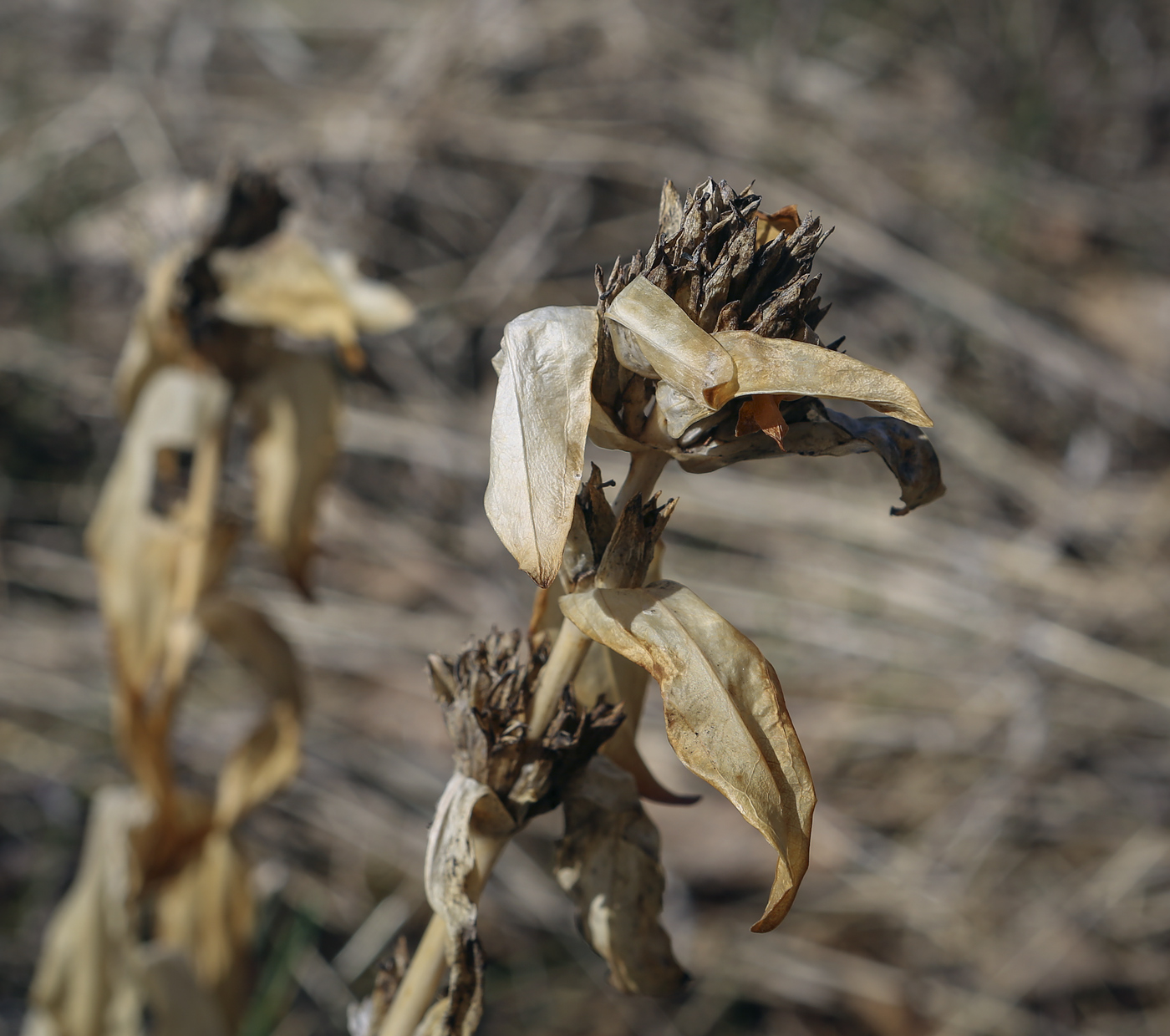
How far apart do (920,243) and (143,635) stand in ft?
6.71

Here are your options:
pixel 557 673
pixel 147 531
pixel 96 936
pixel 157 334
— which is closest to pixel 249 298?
pixel 157 334

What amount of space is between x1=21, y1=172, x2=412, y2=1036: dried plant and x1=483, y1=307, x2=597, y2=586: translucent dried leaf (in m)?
0.48

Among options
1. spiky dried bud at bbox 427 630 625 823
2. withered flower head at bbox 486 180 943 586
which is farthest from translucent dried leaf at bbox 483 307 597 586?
spiky dried bud at bbox 427 630 625 823

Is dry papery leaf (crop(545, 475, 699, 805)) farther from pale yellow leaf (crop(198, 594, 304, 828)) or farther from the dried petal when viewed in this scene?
pale yellow leaf (crop(198, 594, 304, 828))

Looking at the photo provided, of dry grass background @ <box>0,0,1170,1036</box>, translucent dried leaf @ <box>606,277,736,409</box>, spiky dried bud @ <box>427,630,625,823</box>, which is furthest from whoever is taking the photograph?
dry grass background @ <box>0,0,1170,1036</box>

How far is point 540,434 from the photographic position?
0.37 m

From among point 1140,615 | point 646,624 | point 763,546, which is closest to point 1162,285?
point 1140,615

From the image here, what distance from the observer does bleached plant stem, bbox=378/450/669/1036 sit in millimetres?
433

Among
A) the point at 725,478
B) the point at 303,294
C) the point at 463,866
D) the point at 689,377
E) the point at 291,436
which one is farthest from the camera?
the point at 725,478

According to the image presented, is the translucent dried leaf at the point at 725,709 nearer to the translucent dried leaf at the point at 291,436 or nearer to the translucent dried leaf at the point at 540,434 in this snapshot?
the translucent dried leaf at the point at 540,434

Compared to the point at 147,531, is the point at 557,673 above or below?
above

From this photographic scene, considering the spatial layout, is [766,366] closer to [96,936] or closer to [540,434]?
[540,434]

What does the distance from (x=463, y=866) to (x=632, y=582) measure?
16cm

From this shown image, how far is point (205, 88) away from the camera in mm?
2658
